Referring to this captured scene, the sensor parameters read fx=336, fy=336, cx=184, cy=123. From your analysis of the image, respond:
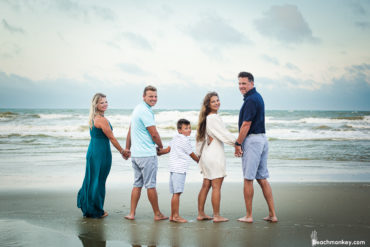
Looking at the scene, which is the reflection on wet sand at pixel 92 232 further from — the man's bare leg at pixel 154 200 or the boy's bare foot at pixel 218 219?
the boy's bare foot at pixel 218 219

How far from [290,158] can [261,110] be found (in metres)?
7.18

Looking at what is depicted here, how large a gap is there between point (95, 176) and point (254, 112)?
2.29 metres

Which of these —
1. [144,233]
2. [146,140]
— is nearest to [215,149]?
[146,140]

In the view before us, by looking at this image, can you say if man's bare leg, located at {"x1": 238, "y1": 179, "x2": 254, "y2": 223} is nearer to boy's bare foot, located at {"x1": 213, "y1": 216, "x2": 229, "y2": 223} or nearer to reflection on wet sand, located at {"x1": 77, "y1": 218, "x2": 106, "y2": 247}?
boy's bare foot, located at {"x1": 213, "y1": 216, "x2": 229, "y2": 223}

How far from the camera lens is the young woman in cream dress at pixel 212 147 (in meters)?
4.33

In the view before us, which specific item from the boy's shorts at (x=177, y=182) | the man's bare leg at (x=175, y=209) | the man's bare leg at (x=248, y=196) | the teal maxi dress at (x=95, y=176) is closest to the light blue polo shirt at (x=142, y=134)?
the boy's shorts at (x=177, y=182)

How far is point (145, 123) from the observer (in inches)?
170

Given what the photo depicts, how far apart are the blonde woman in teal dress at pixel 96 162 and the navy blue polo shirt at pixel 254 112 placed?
1716mm

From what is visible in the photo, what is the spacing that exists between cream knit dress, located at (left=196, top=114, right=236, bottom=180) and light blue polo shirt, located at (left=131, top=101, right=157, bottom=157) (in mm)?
699

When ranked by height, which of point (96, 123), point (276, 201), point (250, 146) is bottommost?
point (276, 201)

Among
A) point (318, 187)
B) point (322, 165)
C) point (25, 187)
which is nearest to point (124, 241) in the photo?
point (25, 187)

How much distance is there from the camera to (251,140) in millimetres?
4289

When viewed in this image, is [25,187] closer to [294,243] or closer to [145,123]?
[145,123]

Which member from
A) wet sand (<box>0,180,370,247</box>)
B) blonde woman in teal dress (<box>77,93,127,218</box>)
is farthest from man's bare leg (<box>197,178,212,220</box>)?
blonde woman in teal dress (<box>77,93,127,218</box>)
